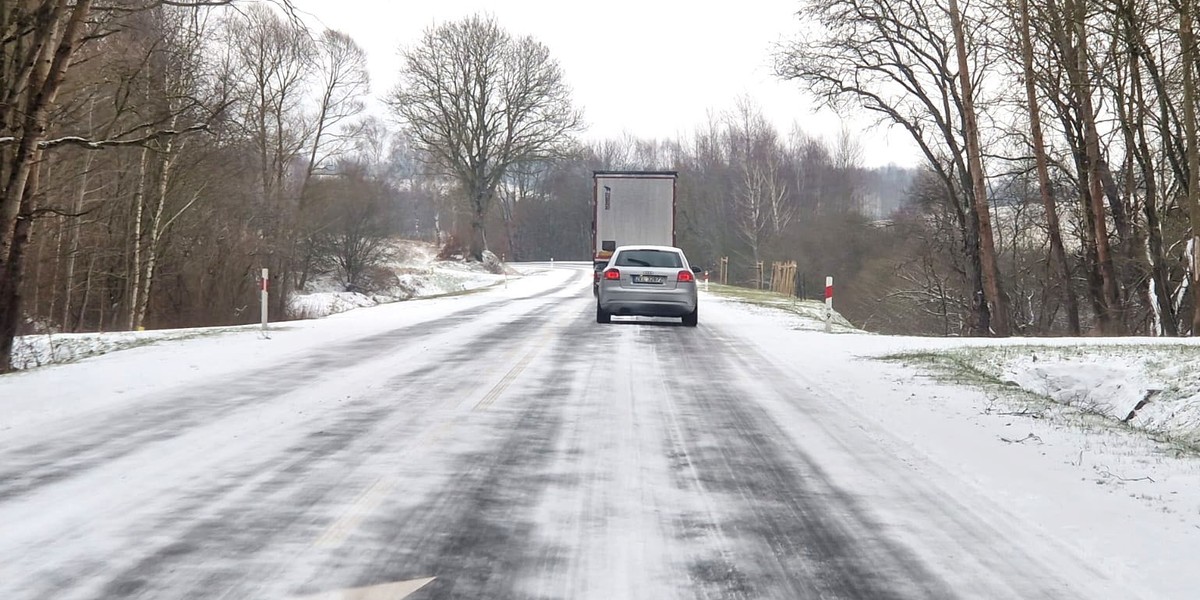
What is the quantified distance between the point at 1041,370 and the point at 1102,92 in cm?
1776

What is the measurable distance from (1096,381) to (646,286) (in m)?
9.82

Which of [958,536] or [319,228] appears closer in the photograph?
[958,536]

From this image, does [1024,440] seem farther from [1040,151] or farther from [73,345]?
[1040,151]

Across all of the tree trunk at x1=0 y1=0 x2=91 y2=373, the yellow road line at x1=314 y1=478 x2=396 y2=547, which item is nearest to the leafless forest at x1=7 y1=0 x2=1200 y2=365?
the tree trunk at x1=0 y1=0 x2=91 y2=373

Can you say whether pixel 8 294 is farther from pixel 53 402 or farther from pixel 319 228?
pixel 319 228

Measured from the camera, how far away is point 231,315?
111ft

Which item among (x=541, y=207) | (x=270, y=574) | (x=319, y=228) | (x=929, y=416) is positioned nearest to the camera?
(x=270, y=574)

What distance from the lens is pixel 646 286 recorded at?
20.8 meters

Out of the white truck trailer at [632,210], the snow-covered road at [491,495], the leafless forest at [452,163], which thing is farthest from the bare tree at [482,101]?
the snow-covered road at [491,495]

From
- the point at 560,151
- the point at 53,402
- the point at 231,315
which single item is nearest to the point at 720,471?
the point at 53,402

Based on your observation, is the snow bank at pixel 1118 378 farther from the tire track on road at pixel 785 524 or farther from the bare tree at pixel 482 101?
the bare tree at pixel 482 101

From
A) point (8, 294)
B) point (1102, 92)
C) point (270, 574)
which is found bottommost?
point (270, 574)

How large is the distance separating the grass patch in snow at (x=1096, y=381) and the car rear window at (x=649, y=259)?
6312 millimetres

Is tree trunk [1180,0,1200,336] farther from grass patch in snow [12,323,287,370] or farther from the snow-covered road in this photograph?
grass patch in snow [12,323,287,370]
